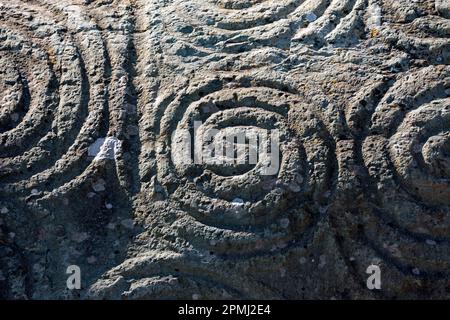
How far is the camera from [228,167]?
2.19 metres

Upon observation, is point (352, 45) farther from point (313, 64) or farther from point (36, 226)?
point (36, 226)

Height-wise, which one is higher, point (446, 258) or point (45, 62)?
point (45, 62)

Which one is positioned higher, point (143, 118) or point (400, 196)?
point (143, 118)

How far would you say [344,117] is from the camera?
7.29 ft

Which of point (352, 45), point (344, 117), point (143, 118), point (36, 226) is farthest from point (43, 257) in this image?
point (352, 45)

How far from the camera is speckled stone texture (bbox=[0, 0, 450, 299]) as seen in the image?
212 cm

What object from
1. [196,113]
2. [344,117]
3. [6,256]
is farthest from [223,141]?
[6,256]

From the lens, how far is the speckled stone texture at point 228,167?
2.12 meters

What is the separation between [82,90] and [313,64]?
2.25ft

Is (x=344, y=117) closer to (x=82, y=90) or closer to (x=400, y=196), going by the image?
(x=400, y=196)

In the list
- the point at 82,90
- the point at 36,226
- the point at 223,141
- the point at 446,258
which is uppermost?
the point at 82,90

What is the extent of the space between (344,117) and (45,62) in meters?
0.92

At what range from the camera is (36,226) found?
219 cm

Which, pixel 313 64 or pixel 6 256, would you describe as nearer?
pixel 6 256
